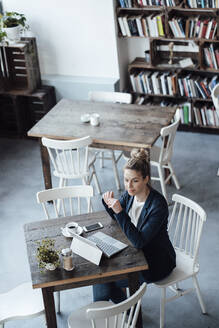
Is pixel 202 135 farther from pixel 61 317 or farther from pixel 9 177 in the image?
pixel 61 317

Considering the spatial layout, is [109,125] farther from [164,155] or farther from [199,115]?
[199,115]

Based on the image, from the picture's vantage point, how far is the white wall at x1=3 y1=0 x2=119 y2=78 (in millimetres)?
6039

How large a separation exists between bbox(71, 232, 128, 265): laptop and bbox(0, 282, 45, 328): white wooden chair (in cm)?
42

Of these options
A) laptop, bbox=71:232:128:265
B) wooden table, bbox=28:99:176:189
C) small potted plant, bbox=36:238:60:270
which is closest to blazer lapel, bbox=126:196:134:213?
laptop, bbox=71:232:128:265

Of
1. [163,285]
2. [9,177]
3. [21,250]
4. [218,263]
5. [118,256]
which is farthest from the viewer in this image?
[9,177]

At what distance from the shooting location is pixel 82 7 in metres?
6.02

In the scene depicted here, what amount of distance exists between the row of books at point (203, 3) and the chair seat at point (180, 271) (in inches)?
119

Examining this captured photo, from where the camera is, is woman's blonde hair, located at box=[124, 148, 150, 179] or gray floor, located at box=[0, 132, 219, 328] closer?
woman's blonde hair, located at box=[124, 148, 150, 179]

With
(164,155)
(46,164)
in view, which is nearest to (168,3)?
(164,155)

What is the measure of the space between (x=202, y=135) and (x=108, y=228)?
10.2 feet

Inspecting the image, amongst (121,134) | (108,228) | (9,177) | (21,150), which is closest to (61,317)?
(108,228)

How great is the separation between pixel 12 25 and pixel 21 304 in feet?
12.2

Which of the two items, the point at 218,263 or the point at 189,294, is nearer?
the point at 189,294

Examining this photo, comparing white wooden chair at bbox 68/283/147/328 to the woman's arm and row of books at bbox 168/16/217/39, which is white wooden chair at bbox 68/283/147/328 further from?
row of books at bbox 168/16/217/39
